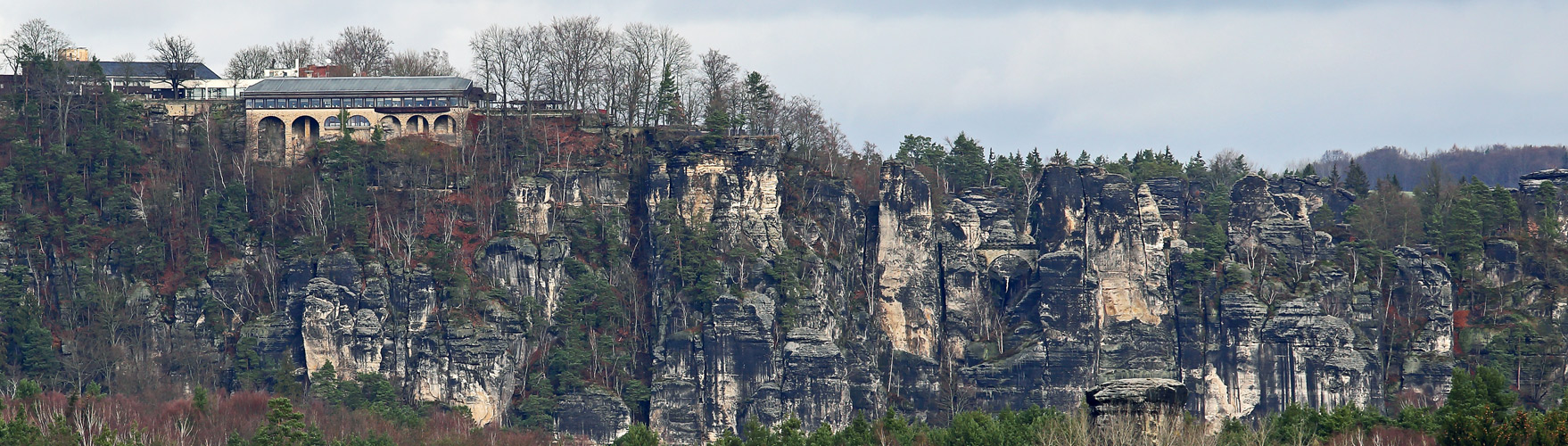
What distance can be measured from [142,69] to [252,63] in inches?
376

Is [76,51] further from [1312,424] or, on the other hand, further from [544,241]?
[1312,424]

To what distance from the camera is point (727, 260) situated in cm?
12812

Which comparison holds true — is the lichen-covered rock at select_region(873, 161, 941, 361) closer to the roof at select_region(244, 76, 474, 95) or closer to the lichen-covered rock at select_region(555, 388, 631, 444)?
the lichen-covered rock at select_region(555, 388, 631, 444)

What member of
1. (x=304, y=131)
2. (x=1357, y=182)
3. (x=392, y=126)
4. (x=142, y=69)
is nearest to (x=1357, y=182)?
(x=1357, y=182)

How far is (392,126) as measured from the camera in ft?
437

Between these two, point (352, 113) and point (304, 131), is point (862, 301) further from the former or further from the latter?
point (304, 131)

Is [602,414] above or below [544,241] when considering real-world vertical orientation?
below

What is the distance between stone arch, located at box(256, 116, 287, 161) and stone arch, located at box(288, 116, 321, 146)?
1.95 ft

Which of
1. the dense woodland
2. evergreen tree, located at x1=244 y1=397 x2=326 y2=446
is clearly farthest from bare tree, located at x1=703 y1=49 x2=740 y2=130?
evergreen tree, located at x1=244 y1=397 x2=326 y2=446

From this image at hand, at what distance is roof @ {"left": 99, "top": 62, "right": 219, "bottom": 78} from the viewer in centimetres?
13938

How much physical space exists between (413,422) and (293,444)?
1640 cm

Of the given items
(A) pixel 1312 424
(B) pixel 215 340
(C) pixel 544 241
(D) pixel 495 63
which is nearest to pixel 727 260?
(C) pixel 544 241

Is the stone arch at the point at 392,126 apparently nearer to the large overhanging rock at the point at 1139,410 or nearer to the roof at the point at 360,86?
the roof at the point at 360,86

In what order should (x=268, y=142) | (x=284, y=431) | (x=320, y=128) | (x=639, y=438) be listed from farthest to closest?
(x=320, y=128) < (x=268, y=142) < (x=639, y=438) < (x=284, y=431)
